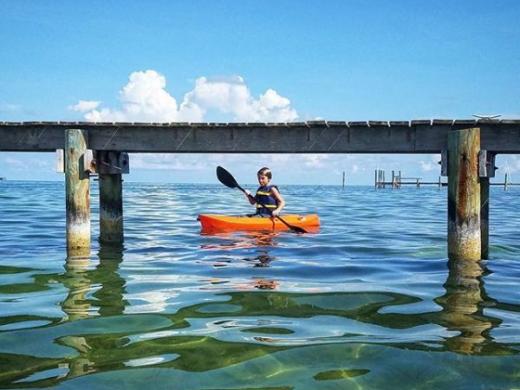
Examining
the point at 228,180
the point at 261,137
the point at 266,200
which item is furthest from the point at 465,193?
the point at 228,180

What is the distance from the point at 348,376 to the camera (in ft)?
14.8

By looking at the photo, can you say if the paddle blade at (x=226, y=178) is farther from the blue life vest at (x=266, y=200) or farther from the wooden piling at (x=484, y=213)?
the wooden piling at (x=484, y=213)

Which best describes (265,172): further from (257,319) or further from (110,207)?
(257,319)

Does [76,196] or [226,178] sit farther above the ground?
[226,178]

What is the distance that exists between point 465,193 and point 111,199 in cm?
715

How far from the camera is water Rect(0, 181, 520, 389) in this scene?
4.53 meters

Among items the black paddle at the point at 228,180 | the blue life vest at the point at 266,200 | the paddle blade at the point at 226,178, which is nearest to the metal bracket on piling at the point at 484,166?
Answer: the black paddle at the point at 228,180

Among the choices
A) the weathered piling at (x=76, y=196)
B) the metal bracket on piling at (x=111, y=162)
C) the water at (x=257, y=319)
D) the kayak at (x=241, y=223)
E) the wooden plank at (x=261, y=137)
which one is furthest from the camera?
the kayak at (x=241, y=223)

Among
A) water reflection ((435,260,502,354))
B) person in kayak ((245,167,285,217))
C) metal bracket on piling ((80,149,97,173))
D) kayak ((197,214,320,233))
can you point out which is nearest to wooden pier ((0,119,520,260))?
metal bracket on piling ((80,149,97,173))

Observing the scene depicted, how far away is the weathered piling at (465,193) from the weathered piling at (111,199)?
6729 mm

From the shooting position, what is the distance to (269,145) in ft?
36.3

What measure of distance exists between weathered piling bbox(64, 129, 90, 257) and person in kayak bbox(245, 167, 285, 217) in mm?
4967

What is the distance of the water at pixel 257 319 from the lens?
14.9 feet

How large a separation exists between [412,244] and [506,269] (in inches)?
149
